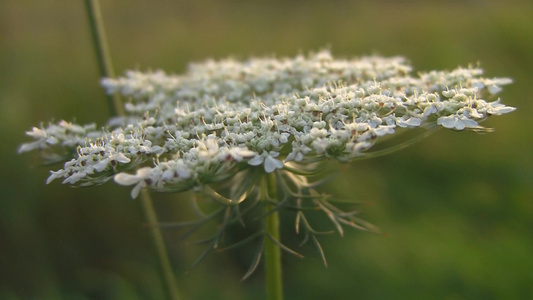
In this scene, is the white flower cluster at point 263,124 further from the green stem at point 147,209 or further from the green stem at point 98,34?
the green stem at point 147,209

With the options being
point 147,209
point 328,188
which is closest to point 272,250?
point 147,209

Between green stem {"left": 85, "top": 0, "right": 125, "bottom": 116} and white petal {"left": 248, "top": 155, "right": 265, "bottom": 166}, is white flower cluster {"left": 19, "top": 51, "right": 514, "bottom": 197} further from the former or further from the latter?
green stem {"left": 85, "top": 0, "right": 125, "bottom": 116}

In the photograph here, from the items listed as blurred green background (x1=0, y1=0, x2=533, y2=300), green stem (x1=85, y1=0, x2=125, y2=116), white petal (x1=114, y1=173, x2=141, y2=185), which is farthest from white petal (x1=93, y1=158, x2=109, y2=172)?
blurred green background (x1=0, y1=0, x2=533, y2=300)

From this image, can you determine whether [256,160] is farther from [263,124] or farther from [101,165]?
[101,165]

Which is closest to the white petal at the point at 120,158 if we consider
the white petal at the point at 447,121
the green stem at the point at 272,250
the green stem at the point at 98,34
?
the green stem at the point at 272,250

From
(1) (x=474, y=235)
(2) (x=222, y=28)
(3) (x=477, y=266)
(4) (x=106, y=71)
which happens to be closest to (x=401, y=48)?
(2) (x=222, y=28)

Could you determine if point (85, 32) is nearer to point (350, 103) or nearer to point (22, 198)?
point (22, 198)
